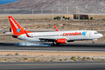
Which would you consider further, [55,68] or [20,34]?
[20,34]

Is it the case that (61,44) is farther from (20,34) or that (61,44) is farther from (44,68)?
(44,68)

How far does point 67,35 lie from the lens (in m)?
47.7

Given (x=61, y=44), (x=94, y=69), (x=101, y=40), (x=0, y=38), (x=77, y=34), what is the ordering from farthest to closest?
(x=0, y=38) → (x=101, y=40) → (x=61, y=44) → (x=77, y=34) → (x=94, y=69)

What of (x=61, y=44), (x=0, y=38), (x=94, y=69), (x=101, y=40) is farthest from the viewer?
A: (x=0, y=38)

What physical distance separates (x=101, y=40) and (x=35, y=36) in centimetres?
1933

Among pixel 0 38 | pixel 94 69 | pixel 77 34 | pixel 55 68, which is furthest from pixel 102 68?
pixel 0 38

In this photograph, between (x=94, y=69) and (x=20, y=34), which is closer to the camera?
(x=94, y=69)

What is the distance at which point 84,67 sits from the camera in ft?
74.7

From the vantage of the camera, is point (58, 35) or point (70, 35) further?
point (58, 35)

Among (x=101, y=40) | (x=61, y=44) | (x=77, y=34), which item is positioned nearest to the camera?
(x=77, y=34)

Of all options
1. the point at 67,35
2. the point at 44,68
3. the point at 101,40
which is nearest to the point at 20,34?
the point at 67,35

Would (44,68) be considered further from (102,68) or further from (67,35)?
(67,35)

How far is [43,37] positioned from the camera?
48781 mm

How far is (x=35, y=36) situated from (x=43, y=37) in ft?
5.81
